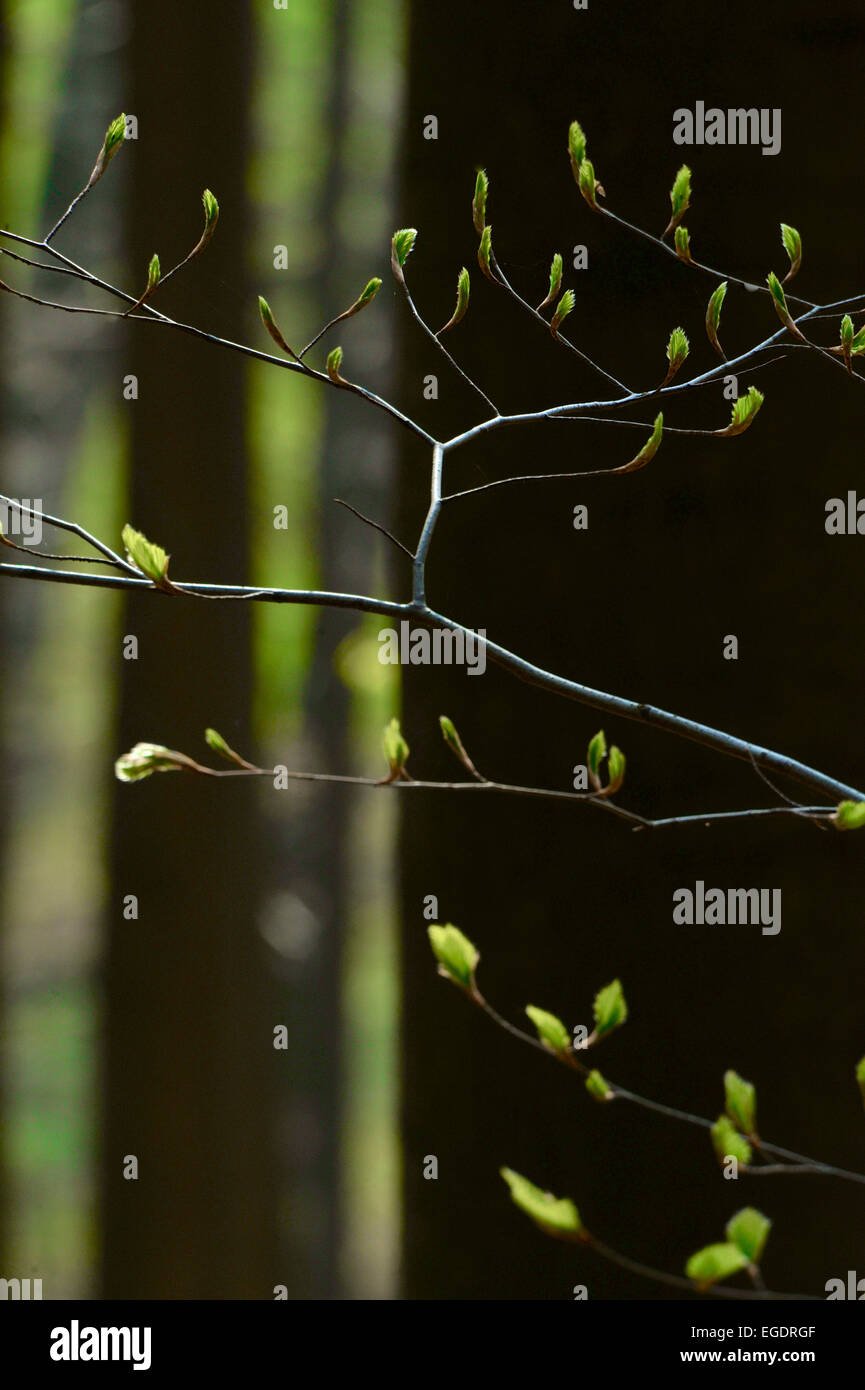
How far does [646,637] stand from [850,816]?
35cm

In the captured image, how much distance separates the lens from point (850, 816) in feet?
0.96

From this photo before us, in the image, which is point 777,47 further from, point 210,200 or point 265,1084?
point 265,1084

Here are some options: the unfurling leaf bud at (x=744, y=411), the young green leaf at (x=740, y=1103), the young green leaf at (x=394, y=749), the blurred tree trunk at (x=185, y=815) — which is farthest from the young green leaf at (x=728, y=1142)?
the blurred tree trunk at (x=185, y=815)

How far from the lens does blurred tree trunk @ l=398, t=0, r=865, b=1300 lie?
0.62 meters

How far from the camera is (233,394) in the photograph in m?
1.01

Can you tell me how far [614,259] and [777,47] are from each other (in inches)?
6.6

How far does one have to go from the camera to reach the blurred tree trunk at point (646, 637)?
62cm

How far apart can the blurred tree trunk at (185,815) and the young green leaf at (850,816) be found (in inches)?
29.6

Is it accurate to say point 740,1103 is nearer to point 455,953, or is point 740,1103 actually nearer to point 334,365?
point 455,953

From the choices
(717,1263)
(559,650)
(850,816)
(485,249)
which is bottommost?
(717,1263)

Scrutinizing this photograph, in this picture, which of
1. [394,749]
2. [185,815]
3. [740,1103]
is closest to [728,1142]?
[740,1103]

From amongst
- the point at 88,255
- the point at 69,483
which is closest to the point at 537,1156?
the point at 69,483

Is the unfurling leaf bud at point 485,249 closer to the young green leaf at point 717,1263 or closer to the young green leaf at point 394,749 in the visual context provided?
the young green leaf at point 394,749

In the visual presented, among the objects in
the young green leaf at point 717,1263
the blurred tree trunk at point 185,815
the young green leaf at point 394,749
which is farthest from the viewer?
the blurred tree trunk at point 185,815
